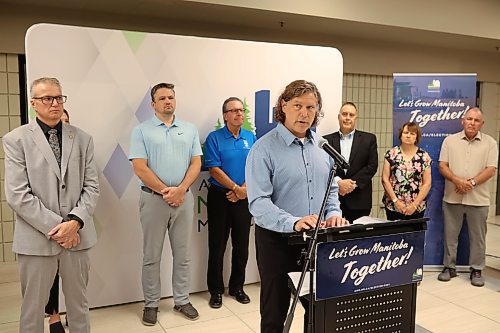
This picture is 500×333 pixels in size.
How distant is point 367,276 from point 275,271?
19.2 inches

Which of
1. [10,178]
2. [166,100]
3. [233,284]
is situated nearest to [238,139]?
[166,100]

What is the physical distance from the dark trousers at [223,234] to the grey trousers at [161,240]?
28cm

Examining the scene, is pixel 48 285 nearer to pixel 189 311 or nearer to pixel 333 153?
pixel 189 311

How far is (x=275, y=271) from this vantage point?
2084 millimetres

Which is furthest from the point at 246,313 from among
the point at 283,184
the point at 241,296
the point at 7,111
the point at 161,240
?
the point at 7,111

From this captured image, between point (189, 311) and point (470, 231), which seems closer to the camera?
point (189, 311)

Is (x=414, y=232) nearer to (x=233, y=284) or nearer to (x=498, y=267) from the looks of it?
(x=233, y=284)

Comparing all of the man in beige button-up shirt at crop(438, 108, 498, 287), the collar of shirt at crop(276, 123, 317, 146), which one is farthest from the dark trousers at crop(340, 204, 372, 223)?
the collar of shirt at crop(276, 123, 317, 146)

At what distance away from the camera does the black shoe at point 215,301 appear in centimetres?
351

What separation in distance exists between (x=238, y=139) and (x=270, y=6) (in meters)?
1.53

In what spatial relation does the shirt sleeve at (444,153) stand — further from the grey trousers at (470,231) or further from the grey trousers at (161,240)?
the grey trousers at (161,240)

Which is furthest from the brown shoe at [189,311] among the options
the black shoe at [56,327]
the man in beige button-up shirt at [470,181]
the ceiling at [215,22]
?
the ceiling at [215,22]

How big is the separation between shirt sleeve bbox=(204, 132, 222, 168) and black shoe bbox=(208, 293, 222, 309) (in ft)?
3.41

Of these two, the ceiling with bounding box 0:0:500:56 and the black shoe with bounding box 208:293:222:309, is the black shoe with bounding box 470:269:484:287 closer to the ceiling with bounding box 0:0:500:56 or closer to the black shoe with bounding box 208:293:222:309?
the black shoe with bounding box 208:293:222:309
